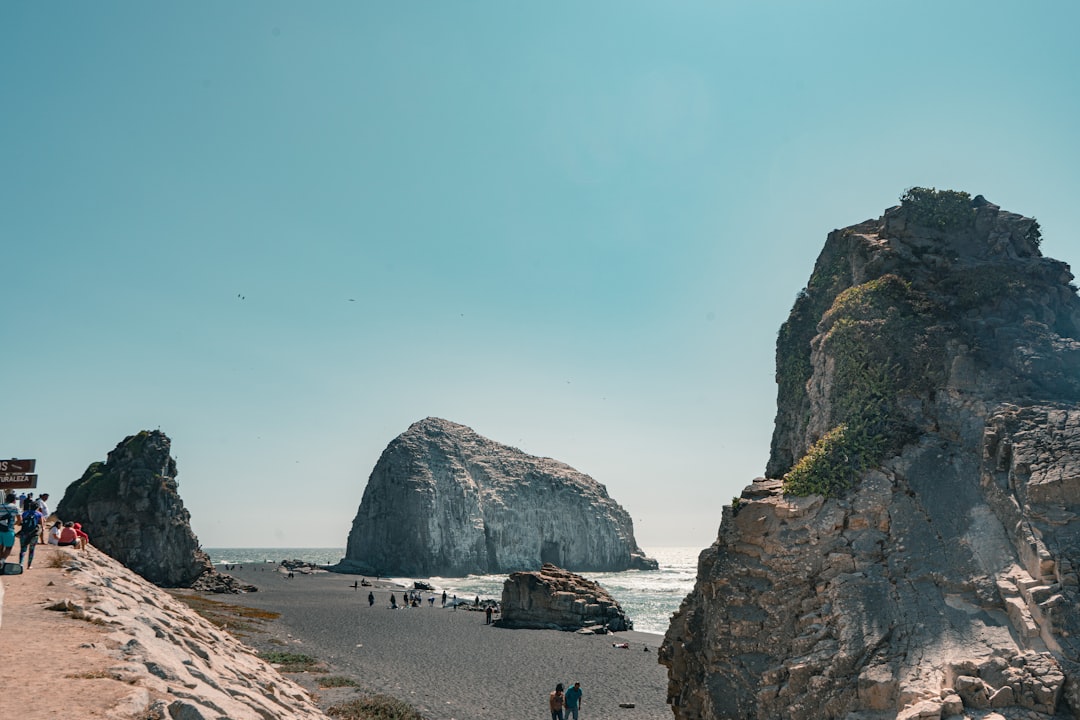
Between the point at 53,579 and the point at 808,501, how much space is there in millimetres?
20399

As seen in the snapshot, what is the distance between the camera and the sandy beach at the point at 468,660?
2838 centimetres

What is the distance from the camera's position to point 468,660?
3847cm

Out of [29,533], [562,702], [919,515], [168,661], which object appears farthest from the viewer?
[562,702]

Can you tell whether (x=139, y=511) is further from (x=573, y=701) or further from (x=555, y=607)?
(x=573, y=701)

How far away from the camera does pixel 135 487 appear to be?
67188 mm

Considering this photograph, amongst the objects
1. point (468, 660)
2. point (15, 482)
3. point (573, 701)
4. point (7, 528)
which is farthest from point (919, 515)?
point (468, 660)

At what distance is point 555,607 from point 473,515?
8620 cm

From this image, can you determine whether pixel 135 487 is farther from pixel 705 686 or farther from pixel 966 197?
pixel 966 197

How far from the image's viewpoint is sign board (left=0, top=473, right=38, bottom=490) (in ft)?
56.3

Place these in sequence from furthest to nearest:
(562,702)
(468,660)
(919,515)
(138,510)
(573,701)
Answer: (138,510)
(468,660)
(573,701)
(562,702)
(919,515)

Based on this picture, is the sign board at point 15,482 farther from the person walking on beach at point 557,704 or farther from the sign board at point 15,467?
the person walking on beach at point 557,704

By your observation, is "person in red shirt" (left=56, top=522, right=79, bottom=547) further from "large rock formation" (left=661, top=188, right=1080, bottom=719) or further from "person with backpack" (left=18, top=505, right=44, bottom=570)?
"large rock formation" (left=661, top=188, right=1080, bottom=719)

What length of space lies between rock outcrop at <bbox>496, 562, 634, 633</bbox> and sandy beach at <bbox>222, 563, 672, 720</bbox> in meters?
1.98

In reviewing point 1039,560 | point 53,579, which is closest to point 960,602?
point 1039,560
